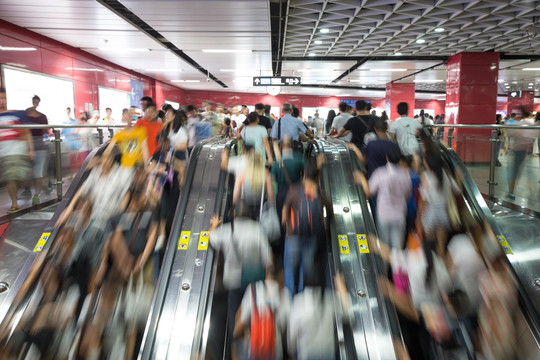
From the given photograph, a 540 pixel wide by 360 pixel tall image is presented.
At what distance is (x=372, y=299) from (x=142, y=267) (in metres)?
2.12

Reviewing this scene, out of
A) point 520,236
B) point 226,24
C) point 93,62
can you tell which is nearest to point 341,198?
point 520,236

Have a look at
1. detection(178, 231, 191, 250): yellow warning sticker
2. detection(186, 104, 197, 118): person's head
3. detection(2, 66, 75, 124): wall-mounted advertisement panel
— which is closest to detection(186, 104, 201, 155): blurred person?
detection(186, 104, 197, 118): person's head

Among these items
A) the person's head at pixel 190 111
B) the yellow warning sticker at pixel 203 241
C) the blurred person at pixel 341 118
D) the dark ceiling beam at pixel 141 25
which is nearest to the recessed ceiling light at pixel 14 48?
the dark ceiling beam at pixel 141 25

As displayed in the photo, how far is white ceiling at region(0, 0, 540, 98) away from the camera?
25.4 feet

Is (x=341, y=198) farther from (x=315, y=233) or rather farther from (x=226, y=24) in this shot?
(x=226, y=24)

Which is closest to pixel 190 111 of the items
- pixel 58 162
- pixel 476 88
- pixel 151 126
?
pixel 151 126

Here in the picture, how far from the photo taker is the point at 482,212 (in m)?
4.00

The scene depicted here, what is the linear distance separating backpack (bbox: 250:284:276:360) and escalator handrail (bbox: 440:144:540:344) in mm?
2083

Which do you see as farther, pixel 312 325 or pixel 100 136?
pixel 100 136

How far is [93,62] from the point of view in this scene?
12672 mm

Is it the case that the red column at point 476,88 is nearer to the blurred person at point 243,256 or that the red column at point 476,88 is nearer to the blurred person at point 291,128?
the blurred person at point 291,128

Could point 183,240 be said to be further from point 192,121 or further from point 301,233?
point 192,121

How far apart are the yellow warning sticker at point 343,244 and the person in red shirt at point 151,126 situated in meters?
2.87

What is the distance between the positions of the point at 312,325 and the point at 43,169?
422 centimetres
